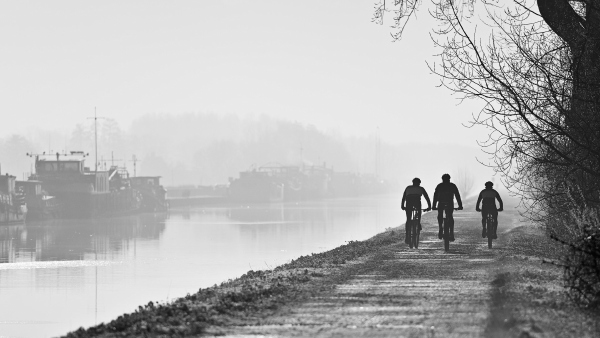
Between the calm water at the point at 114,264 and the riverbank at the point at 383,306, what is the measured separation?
19.5 feet

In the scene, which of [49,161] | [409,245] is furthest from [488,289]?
[49,161]

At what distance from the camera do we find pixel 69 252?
47.6 meters

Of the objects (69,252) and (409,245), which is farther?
(69,252)

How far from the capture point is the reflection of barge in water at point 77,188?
9775cm

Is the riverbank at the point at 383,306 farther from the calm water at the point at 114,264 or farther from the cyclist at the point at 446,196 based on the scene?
the calm water at the point at 114,264

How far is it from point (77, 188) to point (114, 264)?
61702mm

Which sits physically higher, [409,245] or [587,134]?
[587,134]

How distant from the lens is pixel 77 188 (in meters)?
98.9

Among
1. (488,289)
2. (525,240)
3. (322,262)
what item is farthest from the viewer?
(525,240)

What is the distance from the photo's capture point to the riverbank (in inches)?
389

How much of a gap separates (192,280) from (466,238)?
8.32 meters

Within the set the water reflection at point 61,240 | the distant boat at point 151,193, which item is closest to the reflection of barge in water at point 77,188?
the distant boat at point 151,193

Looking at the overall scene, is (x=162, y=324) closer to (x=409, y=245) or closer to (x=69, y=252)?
(x=409, y=245)

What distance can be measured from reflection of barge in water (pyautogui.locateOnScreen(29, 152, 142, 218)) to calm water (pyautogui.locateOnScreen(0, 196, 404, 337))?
23.5 m
